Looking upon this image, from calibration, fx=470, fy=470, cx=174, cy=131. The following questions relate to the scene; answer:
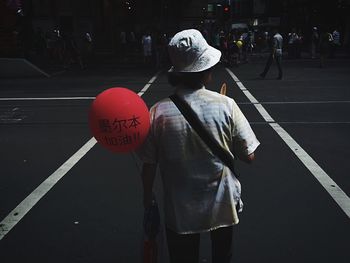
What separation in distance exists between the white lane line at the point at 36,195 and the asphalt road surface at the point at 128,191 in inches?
0.5

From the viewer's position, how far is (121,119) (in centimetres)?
255

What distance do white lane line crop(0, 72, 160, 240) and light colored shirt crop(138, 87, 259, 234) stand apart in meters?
2.43

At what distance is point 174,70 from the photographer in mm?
2570

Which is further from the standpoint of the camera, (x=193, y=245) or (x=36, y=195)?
(x=36, y=195)

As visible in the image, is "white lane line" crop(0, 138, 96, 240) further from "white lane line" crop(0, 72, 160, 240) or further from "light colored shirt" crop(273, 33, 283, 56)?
"light colored shirt" crop(273, 33, 283, 56)

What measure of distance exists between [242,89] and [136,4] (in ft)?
146

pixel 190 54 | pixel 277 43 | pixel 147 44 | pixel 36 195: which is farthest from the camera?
pixel 147 44

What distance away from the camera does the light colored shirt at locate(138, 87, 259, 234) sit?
99.3 inches

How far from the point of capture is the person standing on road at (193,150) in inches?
99.1

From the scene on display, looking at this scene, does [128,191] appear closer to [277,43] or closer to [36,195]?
[36,195]

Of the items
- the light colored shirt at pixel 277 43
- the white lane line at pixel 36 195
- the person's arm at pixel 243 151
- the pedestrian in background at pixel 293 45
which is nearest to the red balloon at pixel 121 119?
the person's arm at pixel 243 151

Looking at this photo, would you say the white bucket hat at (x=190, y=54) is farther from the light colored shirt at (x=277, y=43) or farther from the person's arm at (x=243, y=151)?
the light colored shirt at (x=277, y=43)

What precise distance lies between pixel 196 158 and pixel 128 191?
3.03m

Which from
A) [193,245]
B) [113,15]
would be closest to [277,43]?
[193,245]
